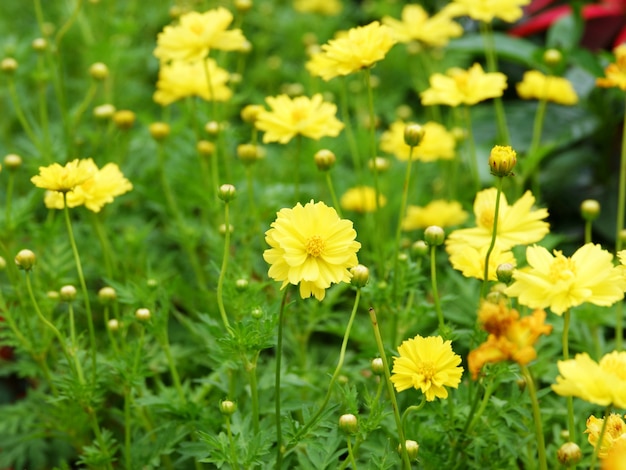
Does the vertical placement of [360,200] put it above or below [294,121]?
below

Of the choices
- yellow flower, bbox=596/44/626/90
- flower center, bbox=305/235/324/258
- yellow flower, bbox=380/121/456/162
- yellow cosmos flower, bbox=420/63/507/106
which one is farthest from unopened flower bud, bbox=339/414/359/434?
yellow flower, bbox=380/121/456/162

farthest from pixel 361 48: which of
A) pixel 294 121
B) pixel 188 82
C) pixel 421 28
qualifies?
pixel 421 28

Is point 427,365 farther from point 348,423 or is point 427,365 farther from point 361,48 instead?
point 361,48

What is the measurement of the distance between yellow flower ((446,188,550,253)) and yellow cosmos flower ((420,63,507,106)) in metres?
0.30

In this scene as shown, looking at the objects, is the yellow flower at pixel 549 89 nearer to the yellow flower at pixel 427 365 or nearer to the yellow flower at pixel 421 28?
the yellow flower at pixel 421 28

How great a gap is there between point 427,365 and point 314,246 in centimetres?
22

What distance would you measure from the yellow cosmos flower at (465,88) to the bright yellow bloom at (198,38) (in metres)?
0.40

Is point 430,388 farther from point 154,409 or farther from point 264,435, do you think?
point 154,409

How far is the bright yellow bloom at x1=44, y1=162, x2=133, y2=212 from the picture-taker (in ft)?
4.69

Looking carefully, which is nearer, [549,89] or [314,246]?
[314,246]

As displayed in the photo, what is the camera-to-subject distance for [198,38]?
165cm

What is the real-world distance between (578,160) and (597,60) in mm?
349

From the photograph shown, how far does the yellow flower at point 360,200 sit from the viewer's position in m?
1.94

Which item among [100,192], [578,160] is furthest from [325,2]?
[100,192]
